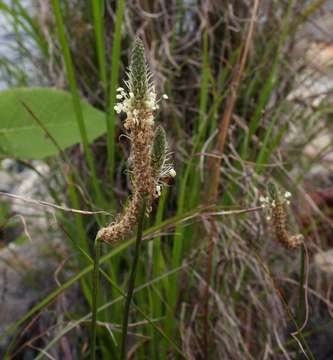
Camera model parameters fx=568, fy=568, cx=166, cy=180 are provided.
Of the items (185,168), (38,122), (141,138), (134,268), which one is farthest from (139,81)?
(185,168)

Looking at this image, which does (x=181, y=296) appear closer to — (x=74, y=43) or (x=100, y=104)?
(x=100, y=104)

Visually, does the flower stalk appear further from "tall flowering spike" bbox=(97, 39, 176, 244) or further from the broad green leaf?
the broad green leaf

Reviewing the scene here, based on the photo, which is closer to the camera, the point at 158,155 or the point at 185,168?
the point at 158,155

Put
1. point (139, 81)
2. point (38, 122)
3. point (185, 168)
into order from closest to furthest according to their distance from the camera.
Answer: point (139, 81)
point (38, 122)
point (185, 168)

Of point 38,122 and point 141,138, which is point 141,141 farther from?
point 38,122

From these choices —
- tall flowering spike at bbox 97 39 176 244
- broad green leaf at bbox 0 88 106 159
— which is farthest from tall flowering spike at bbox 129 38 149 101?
broad green leaf at bbox 0 88 106 159

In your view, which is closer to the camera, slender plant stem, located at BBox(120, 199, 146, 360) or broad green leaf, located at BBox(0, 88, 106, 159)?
slender plant stem, located at BBox(120, 199, 146, 360)

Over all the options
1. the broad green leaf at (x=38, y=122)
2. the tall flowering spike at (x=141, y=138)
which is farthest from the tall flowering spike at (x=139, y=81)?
the broad green leaf at (x=38, y=122)

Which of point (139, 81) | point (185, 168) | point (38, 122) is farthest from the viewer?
point (185, 168)

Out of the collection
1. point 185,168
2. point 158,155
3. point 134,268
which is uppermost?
point 158,155
